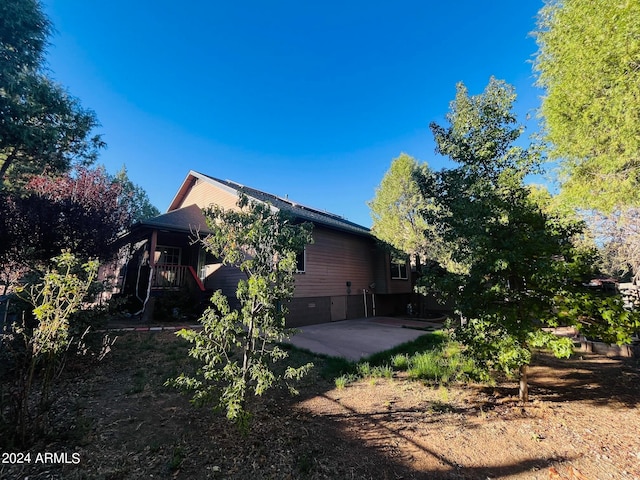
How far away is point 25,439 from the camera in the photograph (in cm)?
268

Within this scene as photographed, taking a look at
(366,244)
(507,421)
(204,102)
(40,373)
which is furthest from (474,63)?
(40,373)

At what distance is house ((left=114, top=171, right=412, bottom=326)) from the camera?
1042 centimetres

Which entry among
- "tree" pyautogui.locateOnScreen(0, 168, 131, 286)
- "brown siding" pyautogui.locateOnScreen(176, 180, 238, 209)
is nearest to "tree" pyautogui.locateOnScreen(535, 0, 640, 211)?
"brown siding" pyautogui.locateOnScreen(176, 180, 238, 209)

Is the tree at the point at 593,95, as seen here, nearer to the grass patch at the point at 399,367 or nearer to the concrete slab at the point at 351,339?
the grass patch at the point at 399,367

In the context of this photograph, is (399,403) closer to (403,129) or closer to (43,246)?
(43,246)

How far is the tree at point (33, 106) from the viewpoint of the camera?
35.4ft

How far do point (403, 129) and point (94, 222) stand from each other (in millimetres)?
14694

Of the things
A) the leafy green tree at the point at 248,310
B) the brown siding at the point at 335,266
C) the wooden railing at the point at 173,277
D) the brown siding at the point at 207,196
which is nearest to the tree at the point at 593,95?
the leafy green tree at the point at 248,310

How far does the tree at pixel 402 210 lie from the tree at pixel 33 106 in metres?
16.1

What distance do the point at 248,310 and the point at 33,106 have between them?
49.3 feet

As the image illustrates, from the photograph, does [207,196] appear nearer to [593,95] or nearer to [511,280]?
[511,280]

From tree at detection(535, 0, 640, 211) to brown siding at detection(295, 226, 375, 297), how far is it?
28.7 ft

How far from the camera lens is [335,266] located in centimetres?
1321

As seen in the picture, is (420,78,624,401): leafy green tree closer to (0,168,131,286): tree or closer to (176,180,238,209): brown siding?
(0,168,131,286): tree
